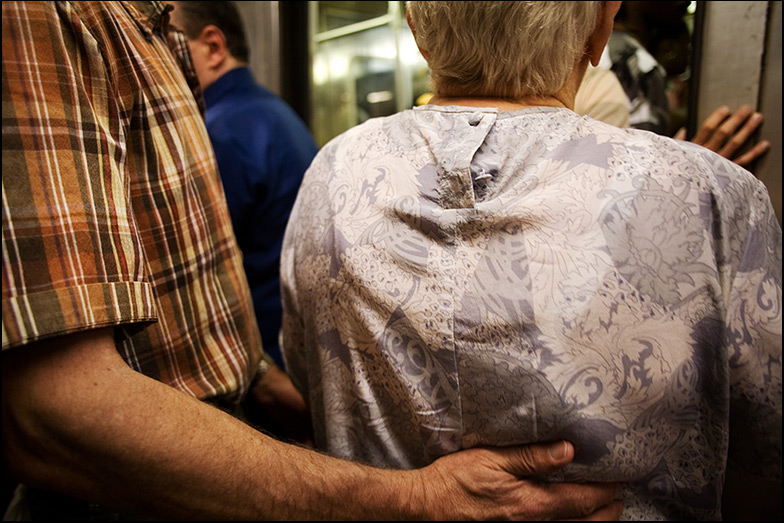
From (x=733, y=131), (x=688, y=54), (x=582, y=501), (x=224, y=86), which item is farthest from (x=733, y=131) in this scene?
(x=224, y=86)

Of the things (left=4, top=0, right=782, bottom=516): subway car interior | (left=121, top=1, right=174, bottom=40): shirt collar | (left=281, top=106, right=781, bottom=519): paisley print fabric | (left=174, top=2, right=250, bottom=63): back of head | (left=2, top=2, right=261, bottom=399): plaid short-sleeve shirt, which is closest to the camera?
(left=2, top=2, right=261, bottom=399): plaid short-sleeve shirt

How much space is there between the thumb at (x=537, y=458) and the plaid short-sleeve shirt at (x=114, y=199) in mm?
428

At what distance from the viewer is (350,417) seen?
813 mm

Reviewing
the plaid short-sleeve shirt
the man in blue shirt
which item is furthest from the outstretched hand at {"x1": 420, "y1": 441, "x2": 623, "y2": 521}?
the man in blue shirt

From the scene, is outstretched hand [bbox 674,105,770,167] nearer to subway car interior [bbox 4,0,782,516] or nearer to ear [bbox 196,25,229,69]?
subway car interior [bbox 4,0,782,516]

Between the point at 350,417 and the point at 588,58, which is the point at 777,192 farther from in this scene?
the point at 350,417

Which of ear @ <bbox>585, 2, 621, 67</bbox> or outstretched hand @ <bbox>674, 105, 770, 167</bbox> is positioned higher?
ear @ <bbox>585, 2, 621, 67</bbox>

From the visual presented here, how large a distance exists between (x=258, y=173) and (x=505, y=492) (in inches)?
44.1

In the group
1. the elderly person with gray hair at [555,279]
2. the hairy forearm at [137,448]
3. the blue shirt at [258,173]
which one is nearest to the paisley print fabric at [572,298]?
the elderly person with gray hair at [555,279]

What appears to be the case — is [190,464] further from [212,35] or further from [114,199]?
[212,35]

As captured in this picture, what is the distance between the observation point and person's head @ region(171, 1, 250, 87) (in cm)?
149

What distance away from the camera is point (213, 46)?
1588 millimetres

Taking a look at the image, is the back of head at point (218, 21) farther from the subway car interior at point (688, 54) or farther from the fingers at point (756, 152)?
the fingers at point (756, 152)

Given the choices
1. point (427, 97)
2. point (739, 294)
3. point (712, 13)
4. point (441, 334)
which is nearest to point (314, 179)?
point (427, 97)
